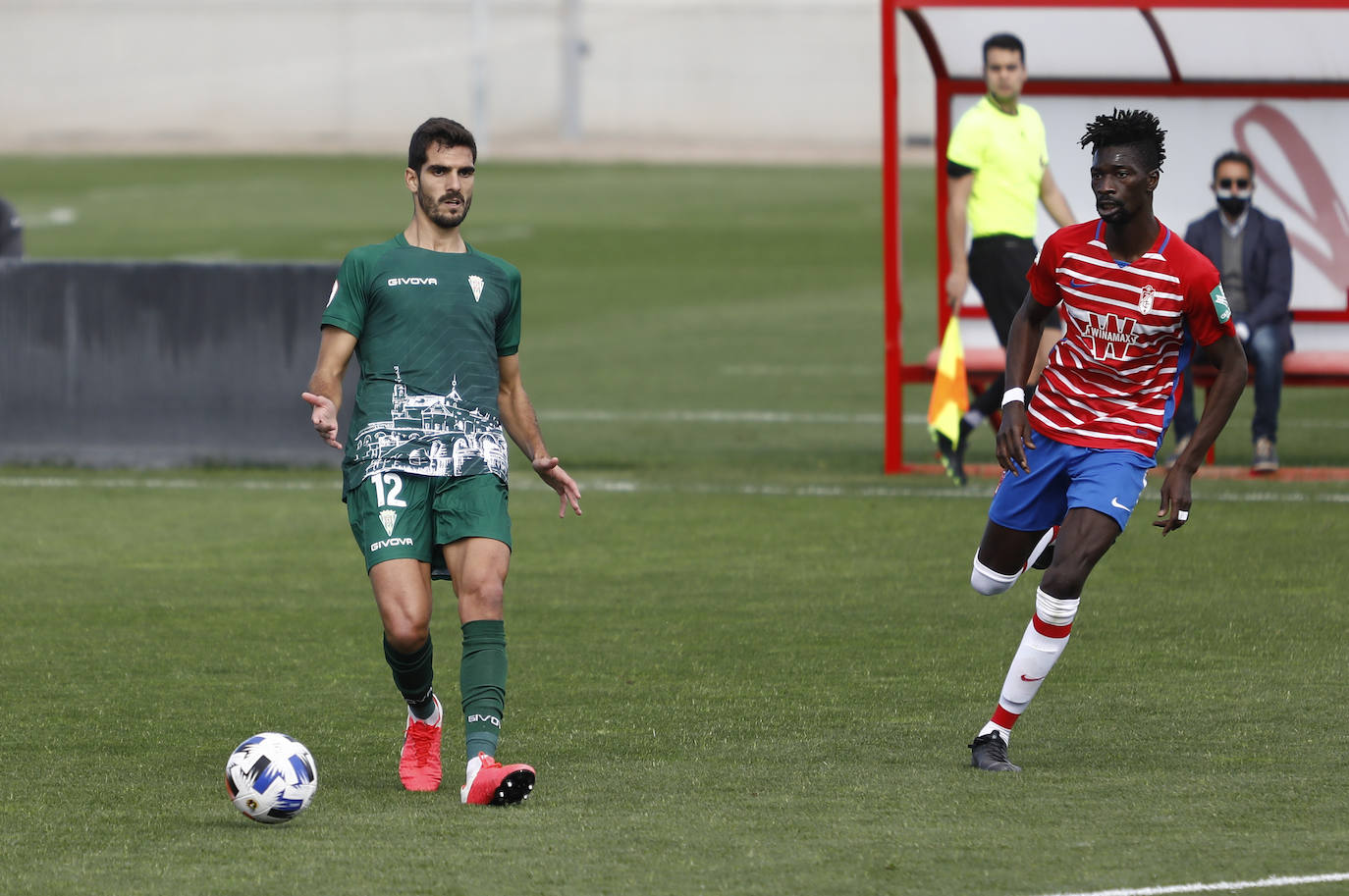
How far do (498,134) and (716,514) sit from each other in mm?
42664

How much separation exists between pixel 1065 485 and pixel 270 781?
8.74ft

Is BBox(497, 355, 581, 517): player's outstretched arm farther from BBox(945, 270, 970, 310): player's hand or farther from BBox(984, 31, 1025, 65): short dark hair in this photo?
BBox(984, 31, 1025, 65): short dark hair

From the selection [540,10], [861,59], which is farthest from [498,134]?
[861,59]

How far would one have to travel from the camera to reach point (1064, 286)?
22.9ft

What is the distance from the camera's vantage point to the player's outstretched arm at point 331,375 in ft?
20.6

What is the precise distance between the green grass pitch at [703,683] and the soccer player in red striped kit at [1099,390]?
559 millimetres

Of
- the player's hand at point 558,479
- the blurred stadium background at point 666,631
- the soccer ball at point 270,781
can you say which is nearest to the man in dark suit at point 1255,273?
the blurred stadium background at point 666,631

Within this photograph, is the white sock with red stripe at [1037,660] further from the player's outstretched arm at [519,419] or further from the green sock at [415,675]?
the green sock at [415,675]

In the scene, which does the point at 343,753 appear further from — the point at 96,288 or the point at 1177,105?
the point at 1177,105

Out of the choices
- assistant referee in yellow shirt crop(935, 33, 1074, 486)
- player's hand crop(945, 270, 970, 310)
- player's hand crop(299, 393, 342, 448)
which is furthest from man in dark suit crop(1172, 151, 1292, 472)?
player's hand crop(299, 393, 342, 448)

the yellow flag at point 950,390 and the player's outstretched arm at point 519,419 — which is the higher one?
the player's outstretched arm at point 519,419

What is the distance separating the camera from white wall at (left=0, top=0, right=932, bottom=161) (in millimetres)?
53312

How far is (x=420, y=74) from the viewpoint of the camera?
2126 inches

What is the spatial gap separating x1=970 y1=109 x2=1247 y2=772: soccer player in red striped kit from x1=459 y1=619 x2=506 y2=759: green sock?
1468 mm
